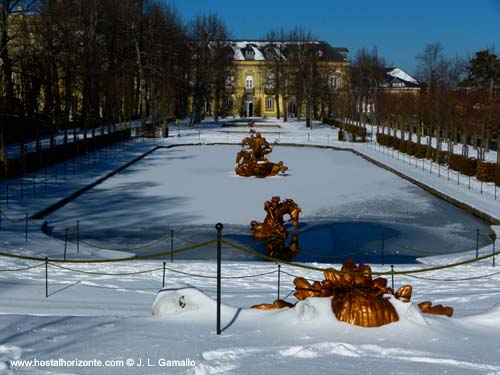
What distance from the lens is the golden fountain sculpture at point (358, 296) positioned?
6.94 meters

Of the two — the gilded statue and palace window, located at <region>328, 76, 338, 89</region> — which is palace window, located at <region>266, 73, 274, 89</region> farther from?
the gilded statue

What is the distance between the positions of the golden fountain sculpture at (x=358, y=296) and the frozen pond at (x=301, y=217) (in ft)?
20.2

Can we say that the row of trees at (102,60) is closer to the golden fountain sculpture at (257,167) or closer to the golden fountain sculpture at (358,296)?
the golden fountain sculpture at (257,167)

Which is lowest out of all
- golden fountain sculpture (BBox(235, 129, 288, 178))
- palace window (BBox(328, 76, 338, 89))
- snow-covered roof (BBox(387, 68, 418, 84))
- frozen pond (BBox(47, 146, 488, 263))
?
frozen pond (BBox(47, 146, 488, 263))

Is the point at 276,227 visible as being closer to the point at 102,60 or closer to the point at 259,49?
the point at 102,60

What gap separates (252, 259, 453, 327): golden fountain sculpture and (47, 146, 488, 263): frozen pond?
A: 6146 mm

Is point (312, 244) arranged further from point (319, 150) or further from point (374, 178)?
point (319, 150)

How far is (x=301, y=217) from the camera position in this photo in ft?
62.6

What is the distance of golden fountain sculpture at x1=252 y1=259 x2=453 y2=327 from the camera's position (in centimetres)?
694

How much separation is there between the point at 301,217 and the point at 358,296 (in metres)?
12.1

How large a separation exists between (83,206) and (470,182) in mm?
15704

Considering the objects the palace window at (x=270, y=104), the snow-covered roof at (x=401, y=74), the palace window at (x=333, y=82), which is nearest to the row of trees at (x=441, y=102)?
the palace window at (x=333, y=82)

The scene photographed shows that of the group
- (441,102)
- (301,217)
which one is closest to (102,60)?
(441,102)

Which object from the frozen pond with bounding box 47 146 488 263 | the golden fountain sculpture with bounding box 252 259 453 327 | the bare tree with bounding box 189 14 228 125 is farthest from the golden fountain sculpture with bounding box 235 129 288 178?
the bare tree with bounding box 189 14 228 125
